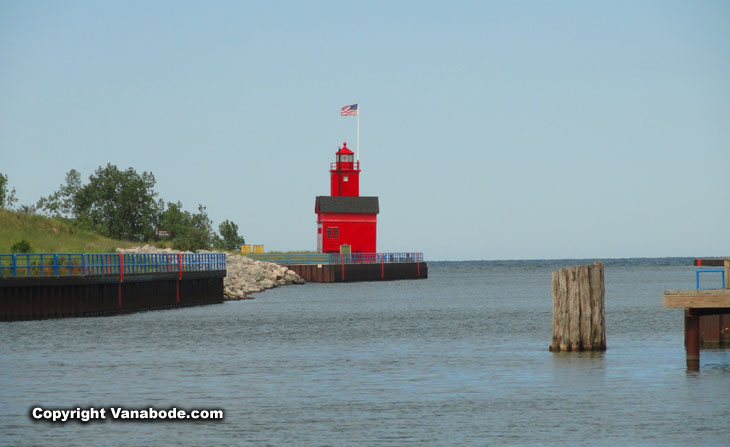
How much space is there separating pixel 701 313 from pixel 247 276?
60082mm

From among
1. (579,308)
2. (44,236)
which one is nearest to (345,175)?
(44,236)

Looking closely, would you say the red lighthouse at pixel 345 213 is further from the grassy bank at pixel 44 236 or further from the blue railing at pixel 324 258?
the grassy bank at pixel 44 236

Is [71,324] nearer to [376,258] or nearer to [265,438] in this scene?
Answer: [265,438]

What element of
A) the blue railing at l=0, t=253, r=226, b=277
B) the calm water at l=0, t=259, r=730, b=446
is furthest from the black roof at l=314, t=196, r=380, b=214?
the calm water at l=0, t=259, r=730, b=446

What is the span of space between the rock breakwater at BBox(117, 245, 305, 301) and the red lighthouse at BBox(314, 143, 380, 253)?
5650mm

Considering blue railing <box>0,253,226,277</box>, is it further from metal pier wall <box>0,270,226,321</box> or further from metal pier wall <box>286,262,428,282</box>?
metal pier wall <box>286,262,428,282</box>

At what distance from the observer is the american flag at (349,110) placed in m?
97.0

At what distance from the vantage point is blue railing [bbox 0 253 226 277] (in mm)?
43272

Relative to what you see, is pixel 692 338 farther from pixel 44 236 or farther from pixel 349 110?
pixel 349 110

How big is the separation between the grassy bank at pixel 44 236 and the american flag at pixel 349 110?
91.2 ft

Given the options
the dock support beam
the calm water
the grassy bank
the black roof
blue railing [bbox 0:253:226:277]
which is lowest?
the calm water

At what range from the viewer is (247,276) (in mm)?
82000

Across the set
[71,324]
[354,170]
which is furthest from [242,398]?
[354,170]

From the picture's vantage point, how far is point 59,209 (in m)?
124
